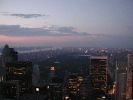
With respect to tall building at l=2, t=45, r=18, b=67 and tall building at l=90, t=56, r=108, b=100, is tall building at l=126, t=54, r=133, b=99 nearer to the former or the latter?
tall building at l=90, t=56, r=108, b=100

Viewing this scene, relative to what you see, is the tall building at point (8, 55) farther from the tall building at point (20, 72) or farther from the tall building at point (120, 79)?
the tall building at point (120, 79)

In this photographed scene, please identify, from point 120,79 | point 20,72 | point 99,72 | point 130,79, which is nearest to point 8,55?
point 20,72

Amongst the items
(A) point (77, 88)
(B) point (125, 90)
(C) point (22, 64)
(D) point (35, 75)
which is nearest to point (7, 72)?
(C) point (22, 64)

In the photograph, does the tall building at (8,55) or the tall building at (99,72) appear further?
the tall building at (99,72)

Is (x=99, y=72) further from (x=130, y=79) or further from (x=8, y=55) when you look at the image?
(x=8, y=55)

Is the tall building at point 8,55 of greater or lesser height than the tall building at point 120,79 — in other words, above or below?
above

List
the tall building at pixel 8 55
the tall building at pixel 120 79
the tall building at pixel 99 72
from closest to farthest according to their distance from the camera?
the tall building at pixel 8 55
the tall building at pixel 120 79
the tall building at pixel 99 72

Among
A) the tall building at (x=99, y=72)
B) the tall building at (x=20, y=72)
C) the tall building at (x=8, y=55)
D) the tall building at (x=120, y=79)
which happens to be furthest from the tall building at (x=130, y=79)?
the tall building at (x=8, y=55)

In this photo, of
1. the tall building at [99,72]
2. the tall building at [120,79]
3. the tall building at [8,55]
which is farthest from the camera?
the tall building at [99,72]
